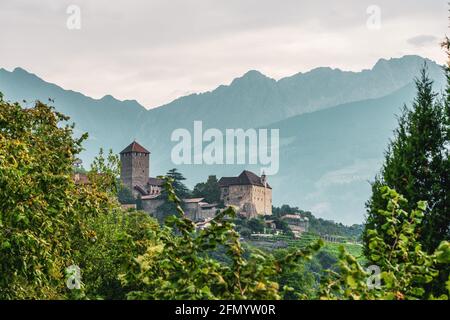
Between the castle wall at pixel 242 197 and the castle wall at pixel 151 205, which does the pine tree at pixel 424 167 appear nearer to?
the castle wall at pixel 151 205

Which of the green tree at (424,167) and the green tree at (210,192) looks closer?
the green tree at (424,167)

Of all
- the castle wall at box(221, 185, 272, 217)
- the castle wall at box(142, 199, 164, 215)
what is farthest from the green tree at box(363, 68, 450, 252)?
the castle wall at box(221, 185, 272, 217)

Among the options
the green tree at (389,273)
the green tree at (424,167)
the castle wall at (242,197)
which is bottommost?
the green tree at (389,273)

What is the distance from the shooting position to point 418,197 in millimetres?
25672

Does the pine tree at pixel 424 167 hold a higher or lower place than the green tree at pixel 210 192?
lower

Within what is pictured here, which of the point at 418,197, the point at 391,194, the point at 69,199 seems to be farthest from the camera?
the point at 418,197

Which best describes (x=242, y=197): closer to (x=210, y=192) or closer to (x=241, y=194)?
(x=241, y=194)

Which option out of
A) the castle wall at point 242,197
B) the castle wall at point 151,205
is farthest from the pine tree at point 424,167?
the castle wall at point 242,197

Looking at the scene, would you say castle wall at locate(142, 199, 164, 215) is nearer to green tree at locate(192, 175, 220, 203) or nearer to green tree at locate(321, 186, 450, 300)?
green tree at locate(192, 175, 220, 203)

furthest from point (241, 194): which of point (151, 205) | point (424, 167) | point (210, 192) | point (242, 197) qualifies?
point (424, 167)

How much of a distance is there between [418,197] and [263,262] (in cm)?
1968

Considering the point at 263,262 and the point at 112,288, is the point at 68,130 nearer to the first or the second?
the point at 112,288
